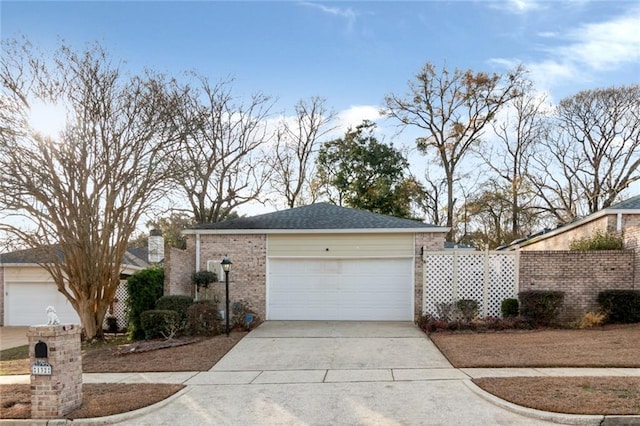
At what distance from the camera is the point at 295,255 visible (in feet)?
45.0

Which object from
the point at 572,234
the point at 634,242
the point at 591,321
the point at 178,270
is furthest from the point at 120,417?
the point at 572,234

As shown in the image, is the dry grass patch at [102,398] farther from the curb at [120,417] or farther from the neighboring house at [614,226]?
the neighboring house at [614,226]

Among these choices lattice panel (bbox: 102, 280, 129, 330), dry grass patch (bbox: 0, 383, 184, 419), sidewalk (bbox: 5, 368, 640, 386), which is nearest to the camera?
dry grass patch (bbox: 0, 383, 184, 419)

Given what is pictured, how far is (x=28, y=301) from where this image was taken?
17.1 m

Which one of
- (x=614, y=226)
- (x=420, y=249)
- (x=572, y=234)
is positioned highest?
(x=614, y=226)

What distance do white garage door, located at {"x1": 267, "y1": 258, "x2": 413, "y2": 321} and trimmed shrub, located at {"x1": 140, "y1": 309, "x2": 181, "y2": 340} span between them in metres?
3.22

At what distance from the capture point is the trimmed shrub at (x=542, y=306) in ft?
37.4

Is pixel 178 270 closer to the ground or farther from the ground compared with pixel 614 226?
closer to the ground

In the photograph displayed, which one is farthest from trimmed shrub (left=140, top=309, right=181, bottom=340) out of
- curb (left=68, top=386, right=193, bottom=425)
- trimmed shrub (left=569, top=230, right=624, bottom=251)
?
trimmed shrub (left=569, top=230, right=624, bottom=251)

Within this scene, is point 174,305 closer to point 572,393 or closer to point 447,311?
point 447,311

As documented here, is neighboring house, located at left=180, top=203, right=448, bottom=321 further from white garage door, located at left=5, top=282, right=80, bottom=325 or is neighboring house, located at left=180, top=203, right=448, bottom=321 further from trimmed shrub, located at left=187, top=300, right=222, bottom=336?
white garage door, located at left=5, top=282, right=80, bottom=325

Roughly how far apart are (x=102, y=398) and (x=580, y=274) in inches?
451

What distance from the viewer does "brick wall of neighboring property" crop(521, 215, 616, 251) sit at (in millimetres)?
13562

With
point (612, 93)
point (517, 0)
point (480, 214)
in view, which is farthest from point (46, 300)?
point (612, 93)
